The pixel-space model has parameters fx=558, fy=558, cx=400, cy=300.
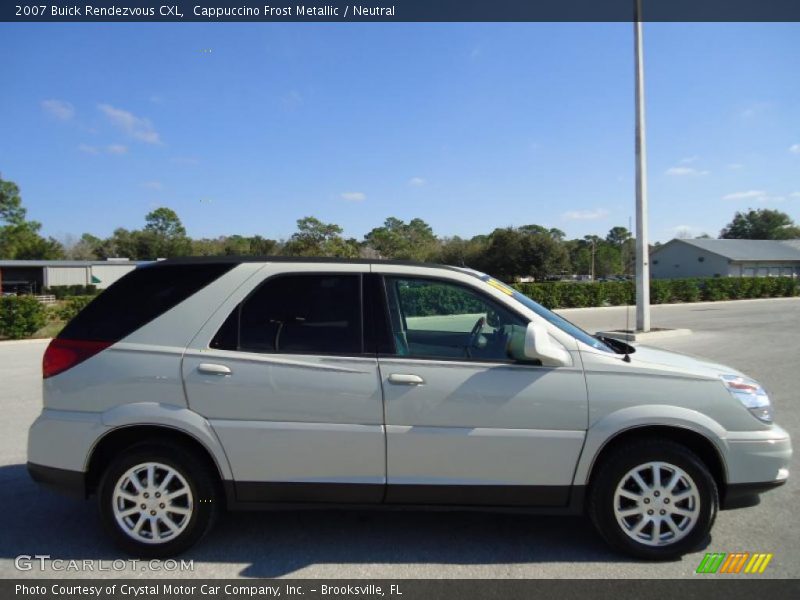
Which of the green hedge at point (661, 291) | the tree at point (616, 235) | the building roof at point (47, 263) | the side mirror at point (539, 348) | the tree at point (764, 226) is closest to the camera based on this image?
the side mirror at point (539, 348)

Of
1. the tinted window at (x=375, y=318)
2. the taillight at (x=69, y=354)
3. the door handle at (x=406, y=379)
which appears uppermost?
the tinted window at (x=375, y=318)

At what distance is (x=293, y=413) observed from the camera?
334cm

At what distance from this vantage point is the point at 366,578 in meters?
3.19

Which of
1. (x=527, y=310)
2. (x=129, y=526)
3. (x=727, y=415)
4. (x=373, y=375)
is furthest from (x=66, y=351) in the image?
(x=727, y=415)

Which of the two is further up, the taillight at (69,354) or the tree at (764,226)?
the tree at (764,226)

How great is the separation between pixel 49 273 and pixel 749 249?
73.8 m

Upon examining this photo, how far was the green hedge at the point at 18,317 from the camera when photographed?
16672mm

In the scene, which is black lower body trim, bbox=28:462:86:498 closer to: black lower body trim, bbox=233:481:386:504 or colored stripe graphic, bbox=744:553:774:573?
black lower body trim, bbox=233:481:386:504

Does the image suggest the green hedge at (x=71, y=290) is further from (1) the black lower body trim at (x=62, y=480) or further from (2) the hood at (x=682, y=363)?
(2) the hood at (x=682, y=363)

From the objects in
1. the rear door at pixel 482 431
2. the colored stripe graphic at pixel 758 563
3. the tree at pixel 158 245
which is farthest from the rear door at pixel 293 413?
the tree at pixel 158 245

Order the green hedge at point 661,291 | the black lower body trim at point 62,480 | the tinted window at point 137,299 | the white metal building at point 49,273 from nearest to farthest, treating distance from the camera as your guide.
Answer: the black lower body trim at point 62,480, the tinted window at point 137,299, the green hedge at point 661,291, the white metal building at point 49,273

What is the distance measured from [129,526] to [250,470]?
0.82 meters

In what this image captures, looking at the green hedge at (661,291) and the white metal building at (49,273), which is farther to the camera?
the white metal building at (49,273)

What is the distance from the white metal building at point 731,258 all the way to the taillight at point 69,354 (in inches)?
2320
